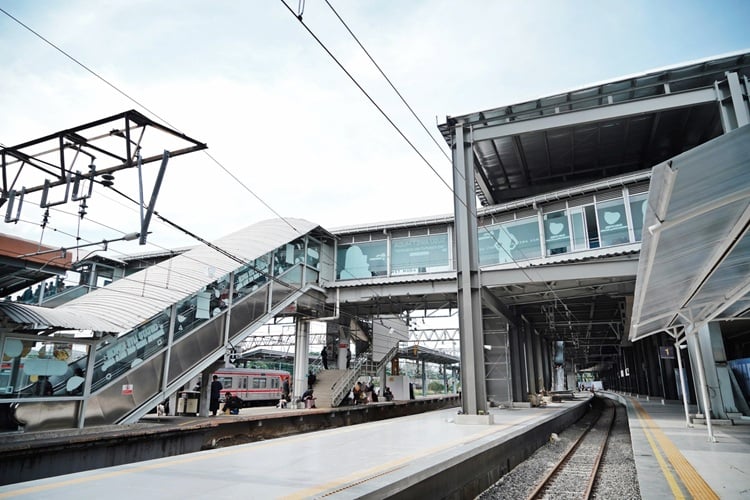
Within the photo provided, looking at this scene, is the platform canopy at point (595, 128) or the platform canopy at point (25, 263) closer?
the platform canopy at point (25, 263)

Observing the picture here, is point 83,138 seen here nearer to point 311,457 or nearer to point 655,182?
point 311,457

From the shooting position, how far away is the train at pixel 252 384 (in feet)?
89.3

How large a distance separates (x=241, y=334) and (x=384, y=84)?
1285 cm

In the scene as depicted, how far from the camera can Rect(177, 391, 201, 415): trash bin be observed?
55.5 feet

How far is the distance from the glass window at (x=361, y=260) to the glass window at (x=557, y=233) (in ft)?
27.4

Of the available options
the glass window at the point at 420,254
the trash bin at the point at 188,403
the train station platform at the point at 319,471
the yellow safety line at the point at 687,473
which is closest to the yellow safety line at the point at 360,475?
the train station platform at the point at 319,471

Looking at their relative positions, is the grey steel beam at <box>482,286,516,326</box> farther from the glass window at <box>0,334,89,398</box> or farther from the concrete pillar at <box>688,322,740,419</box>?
the glass window at <box>0,334,89,398</box>

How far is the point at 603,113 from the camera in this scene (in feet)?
52.5

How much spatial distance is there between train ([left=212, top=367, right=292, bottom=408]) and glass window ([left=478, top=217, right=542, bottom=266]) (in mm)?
13794

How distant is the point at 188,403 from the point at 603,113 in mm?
Answer: 18039

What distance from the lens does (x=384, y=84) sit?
7773mm

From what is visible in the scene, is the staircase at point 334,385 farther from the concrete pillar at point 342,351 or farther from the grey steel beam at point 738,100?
the grey steel beam at point 738,100

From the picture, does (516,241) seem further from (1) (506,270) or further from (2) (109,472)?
(2) (109,472)

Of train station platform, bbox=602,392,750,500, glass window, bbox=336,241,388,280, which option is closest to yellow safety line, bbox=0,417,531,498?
train station platform, bbox=602,392,750,500
